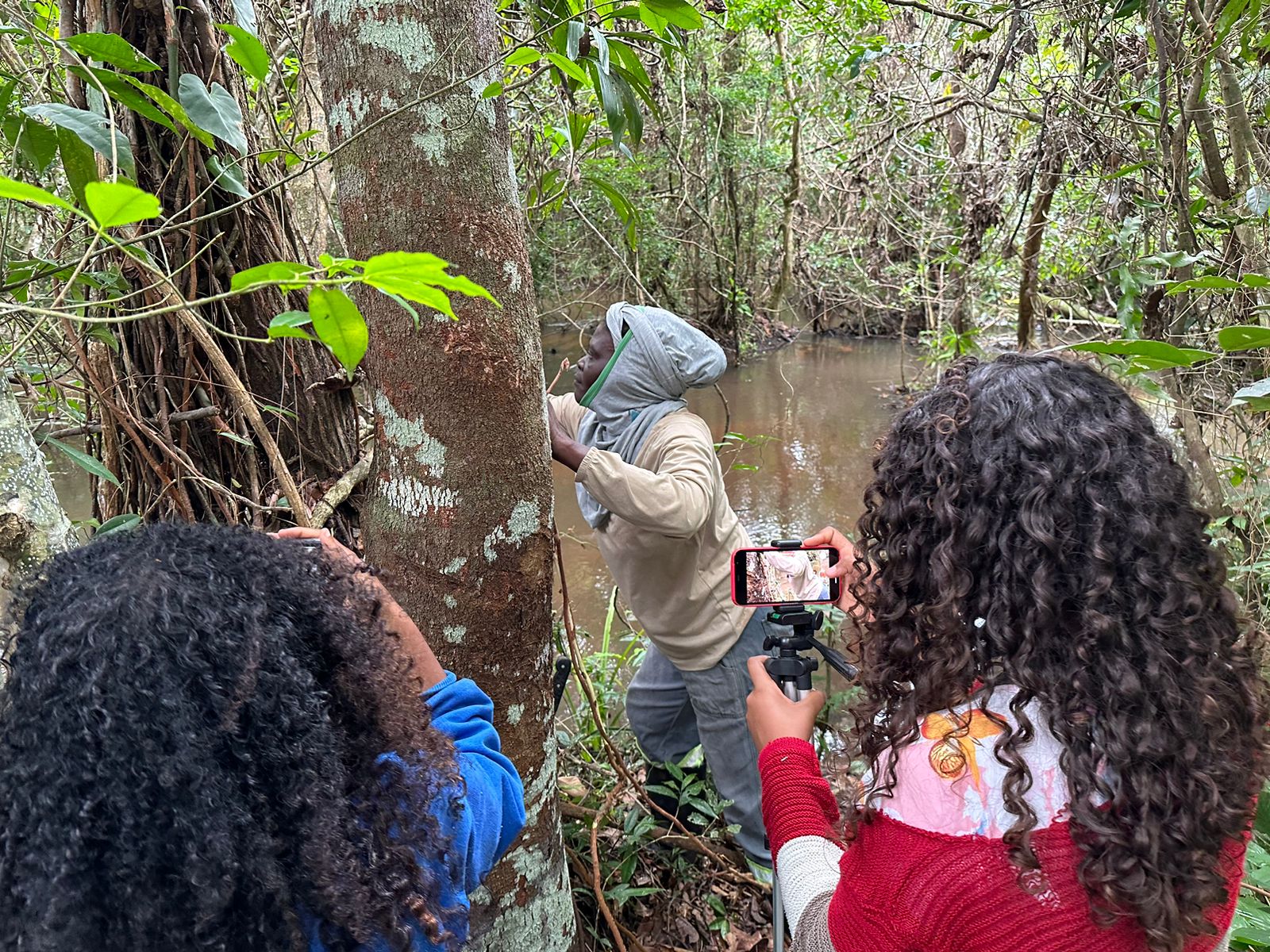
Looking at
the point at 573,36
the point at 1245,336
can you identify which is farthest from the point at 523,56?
the point at 1245,336

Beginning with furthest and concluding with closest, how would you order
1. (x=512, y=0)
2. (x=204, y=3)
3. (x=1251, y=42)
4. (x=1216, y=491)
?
(x=1216, y=491) < (x=1251, y=42) < (x=512, y=0) < (x=204, y=3)

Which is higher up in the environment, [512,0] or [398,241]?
[512,0]

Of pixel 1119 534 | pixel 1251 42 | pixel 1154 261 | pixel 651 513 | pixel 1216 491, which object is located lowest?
pixel 1216 491

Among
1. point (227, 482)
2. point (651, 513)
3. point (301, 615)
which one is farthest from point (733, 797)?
point (301, 615)

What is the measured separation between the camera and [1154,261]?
2.56 metres

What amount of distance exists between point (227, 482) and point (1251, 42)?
10.00 feet

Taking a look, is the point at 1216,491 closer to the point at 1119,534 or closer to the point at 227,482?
the point at 1119,534

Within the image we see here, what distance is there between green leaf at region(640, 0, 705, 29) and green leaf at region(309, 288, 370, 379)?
2.96ft

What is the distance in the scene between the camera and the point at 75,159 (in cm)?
137

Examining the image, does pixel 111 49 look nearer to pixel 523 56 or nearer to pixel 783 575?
pixel 523 56

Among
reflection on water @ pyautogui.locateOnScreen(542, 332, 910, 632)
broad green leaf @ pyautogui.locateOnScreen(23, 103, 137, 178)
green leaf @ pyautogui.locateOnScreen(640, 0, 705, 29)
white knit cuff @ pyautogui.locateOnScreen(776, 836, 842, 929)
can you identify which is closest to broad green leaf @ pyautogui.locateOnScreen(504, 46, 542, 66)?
Answer: green leaf @ pyautogui.locateOnScreen(640, 0, 705, 29)

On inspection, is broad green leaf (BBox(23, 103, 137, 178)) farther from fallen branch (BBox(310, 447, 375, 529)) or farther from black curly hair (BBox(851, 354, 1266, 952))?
black curly hair (BBox(851, 354, 1266, 952))

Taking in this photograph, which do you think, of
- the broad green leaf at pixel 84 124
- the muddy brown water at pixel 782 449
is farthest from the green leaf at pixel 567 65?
the muddy brown water at pixel 782 449

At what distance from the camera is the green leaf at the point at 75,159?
1350 millimetres
